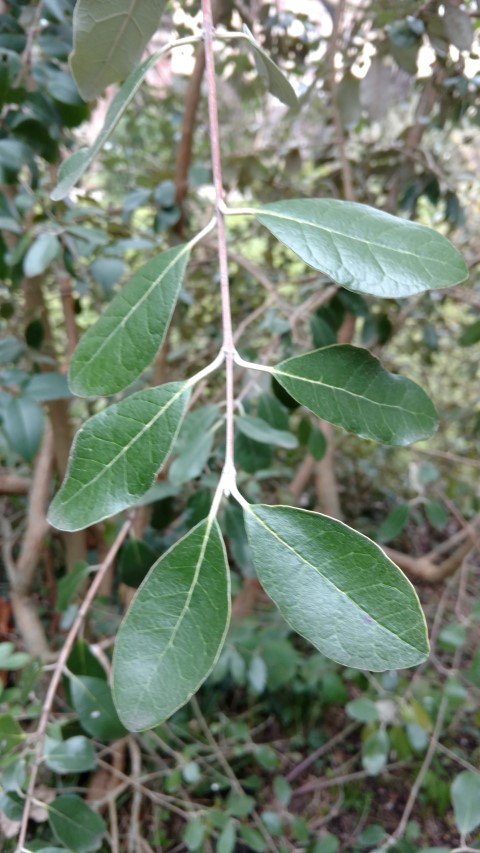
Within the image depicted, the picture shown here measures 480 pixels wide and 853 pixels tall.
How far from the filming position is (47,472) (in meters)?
1.24

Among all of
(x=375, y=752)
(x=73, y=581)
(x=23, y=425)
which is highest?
(x=23, y=425)

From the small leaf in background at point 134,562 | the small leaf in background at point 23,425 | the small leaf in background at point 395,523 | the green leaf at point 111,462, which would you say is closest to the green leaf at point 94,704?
the small leaf in background at point 134,562

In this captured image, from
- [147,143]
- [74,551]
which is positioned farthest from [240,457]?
[147,143]

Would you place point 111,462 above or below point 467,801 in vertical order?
above

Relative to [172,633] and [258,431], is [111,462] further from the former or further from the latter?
[258,431]

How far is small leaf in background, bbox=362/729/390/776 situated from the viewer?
97 centimetres

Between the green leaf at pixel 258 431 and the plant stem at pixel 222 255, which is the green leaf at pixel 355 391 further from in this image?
the green leaf at pixel 258 431

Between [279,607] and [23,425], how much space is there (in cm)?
56

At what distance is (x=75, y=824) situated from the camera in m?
0.60

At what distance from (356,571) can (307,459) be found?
108cm

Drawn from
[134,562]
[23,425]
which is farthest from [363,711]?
[23,425]

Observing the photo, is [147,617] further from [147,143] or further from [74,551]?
[147,143]

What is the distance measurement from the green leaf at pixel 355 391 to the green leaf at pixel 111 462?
0.10 m

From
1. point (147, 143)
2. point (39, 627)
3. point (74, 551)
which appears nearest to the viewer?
point (74, 551)
